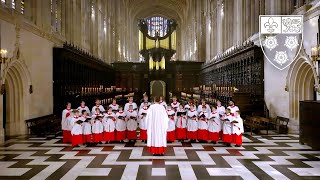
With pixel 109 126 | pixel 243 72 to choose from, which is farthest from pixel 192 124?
pixel 243 72

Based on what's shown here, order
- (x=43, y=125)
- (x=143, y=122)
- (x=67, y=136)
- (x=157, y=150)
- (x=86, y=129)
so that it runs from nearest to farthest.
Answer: (x=157, y=150), (x=86, y=129), (x=143, y=122), (x=67, y=136), (x=43, y=125)

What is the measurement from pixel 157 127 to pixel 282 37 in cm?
865

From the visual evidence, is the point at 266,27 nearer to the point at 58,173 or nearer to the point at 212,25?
the point at 58,173

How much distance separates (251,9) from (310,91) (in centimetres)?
769

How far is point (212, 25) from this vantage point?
3416 centimetres

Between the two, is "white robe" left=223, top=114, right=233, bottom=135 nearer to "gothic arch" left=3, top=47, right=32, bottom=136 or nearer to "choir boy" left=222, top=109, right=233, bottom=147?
"choir boy" left=222, top=109, right=233, bottom=147

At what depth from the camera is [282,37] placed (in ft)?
51.4

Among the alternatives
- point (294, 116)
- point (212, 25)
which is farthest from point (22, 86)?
point (212, 25)

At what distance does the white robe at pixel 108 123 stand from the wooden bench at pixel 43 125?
3830 mm

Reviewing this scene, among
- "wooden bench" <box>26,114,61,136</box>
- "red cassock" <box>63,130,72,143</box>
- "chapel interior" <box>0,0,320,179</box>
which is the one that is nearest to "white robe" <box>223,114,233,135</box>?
"chapel interior" <box>0,0,320,179</box>

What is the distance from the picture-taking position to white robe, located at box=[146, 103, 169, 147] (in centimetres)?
1024

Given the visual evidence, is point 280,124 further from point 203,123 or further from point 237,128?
Result: point 203,123

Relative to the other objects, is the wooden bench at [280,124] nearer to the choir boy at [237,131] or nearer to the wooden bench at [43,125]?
the choir boy at [237,131]

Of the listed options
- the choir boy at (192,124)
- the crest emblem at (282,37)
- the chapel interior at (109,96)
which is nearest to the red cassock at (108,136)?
the chapel interior at (109,96)
